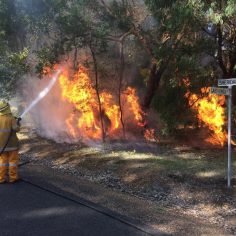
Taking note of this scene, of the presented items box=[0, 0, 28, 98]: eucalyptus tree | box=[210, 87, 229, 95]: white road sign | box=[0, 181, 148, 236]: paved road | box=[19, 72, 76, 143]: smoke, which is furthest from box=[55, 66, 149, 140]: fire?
box=[0, 181, 148, 236]: paved road

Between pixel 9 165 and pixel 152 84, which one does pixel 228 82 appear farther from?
pixel 152 84

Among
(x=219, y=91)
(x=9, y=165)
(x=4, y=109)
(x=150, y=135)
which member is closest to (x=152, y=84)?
(x=150, y=135)

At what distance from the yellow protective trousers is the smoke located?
Answer: 7.04m

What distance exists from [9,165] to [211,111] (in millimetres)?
7876

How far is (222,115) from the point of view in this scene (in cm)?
1473

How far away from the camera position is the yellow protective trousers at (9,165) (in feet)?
32.2

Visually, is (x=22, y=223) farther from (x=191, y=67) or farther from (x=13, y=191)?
(x=191, y=67)

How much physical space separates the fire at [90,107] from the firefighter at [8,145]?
22.0 feet

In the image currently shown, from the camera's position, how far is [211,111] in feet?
49.9

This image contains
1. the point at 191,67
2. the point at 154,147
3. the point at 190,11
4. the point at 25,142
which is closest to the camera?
the point at 190,11

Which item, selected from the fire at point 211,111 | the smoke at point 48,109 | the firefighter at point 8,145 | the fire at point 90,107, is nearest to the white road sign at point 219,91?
the firefighter at point 8,145

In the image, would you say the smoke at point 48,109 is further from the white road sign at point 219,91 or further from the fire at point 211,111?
the white road sign at point 219,91

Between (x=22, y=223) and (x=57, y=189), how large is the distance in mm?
2412

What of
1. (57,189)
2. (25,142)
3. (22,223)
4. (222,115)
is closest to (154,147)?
(222,115)
